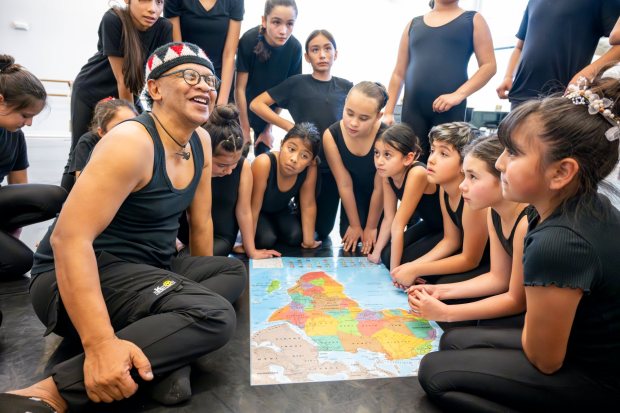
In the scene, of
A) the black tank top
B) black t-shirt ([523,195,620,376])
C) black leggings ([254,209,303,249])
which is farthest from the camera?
black leggings ([254,209,303,249])

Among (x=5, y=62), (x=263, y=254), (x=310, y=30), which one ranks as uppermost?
(x=310, y=30)

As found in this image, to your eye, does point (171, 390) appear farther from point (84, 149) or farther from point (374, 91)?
point (374, 91)

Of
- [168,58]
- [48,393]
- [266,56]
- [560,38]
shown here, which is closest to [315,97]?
[266,56]

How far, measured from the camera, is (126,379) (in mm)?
922

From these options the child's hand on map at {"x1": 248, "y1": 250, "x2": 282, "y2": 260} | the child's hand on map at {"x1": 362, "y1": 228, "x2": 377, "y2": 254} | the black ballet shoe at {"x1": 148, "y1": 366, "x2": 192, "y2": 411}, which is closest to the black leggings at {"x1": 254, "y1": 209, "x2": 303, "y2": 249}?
the child's hand on map at {"x1": 248, "y1": 250, "x2": 282, "y2": 260}

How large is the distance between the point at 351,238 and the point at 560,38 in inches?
52.0

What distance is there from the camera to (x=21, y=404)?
0.85 m

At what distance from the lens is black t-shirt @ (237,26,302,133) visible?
2580mm

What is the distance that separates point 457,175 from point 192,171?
1016 mm

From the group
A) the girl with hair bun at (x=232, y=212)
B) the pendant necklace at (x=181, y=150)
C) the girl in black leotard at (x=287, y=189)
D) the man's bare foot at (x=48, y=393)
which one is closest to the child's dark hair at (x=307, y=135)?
the girl in black leotard at (x=287, y=189)

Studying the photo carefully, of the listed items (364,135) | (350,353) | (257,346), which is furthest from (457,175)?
(257,346)

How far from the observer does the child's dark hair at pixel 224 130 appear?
5.86ft

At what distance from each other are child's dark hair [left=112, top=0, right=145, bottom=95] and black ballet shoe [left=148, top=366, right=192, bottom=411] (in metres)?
1.49

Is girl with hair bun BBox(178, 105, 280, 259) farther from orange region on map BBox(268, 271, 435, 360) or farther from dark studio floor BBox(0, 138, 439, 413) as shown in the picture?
dark studio floor BBox(0, 138, 439, 413)
